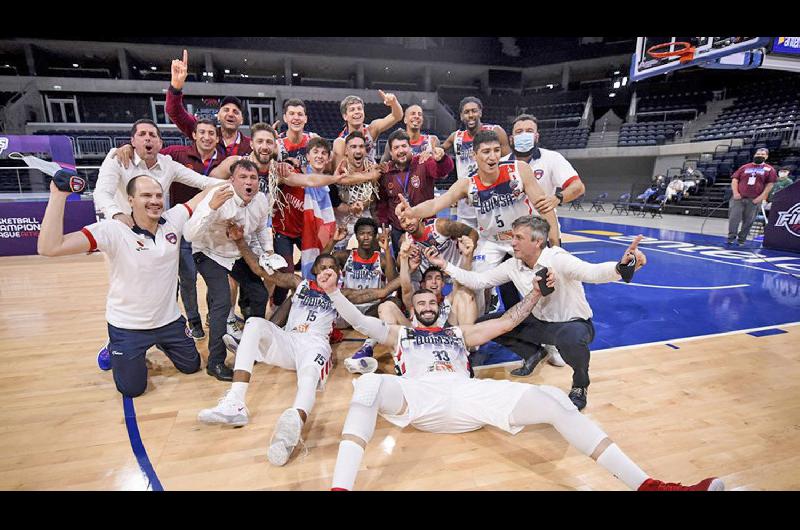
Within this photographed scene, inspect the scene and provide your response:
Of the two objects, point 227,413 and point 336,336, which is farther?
point 336,336

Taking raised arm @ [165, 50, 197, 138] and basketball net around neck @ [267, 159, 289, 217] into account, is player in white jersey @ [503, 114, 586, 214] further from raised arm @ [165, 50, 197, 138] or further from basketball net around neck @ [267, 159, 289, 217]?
raised arm @ [165, 50, 197, 138]

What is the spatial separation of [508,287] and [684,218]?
563 inches

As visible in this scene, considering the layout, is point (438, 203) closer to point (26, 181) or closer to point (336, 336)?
point (336, 336)

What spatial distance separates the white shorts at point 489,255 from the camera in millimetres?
3768

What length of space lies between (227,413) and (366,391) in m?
1.02

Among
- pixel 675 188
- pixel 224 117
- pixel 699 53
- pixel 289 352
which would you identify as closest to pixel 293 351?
pixel 289 352

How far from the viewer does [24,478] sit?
87.0 inches

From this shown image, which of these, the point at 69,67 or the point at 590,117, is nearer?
the point at 69,67

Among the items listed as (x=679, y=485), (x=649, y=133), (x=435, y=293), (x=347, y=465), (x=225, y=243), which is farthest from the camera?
(x=649, y=133)

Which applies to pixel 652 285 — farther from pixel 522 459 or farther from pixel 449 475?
pixel 449 475

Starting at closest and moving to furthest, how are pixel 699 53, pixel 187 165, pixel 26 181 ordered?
pixel 187 165, pixel 699 53, pixel 26 181

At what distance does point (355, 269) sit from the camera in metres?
4.04
